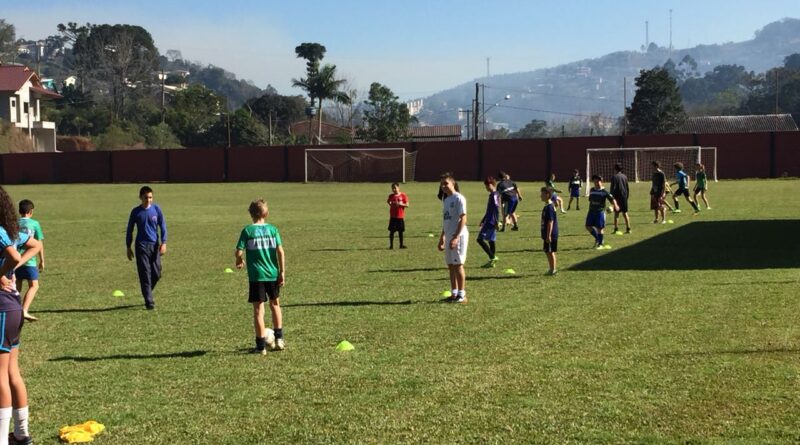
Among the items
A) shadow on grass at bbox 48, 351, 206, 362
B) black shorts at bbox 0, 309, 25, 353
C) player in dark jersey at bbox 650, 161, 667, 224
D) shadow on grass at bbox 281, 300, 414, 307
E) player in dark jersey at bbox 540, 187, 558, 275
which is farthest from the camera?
player in dark jersey at bbox 650, 161, 667, 224

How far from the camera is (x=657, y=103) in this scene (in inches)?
4018

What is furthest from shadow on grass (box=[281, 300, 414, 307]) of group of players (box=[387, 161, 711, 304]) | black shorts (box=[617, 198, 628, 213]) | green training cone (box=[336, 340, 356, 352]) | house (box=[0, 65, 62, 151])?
house (box=[0, 65, 62, 151])

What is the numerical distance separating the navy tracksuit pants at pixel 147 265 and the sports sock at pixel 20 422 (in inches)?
268

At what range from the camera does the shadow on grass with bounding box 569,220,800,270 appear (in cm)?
1788

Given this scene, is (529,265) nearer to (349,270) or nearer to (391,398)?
(349,270)

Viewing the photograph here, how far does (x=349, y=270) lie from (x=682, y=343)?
9.01 metres

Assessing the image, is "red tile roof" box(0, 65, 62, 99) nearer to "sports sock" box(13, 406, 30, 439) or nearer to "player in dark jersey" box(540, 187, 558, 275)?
"player in dark jersey" box(540, 187, 558, 275)

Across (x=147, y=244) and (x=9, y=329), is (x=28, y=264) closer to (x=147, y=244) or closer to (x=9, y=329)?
(x=147, y=244)

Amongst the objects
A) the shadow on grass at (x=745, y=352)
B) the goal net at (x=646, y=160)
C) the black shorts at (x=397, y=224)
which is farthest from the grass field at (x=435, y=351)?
the goal net at (x=646, y=160)

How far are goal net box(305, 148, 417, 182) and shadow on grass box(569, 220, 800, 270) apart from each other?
4130 centimetres

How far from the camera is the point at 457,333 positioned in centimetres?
1127

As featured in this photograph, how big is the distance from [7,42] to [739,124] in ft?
434

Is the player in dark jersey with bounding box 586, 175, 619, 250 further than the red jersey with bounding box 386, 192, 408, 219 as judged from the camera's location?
No

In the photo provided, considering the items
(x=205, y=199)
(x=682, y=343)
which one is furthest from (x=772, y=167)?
(x=682, y=343)
